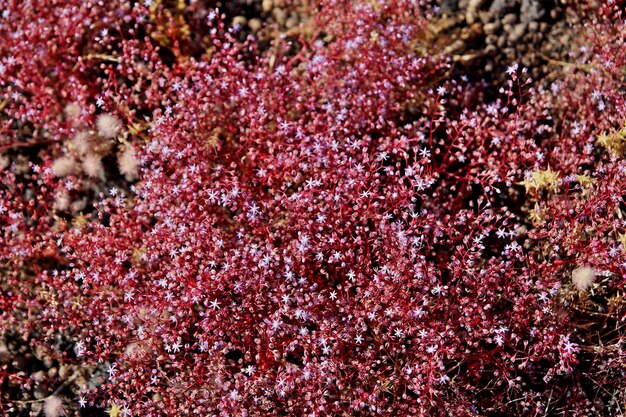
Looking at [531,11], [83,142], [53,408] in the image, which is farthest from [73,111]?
[531,11]

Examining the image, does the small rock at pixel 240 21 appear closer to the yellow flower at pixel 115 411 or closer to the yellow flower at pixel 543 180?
the yellow flower at pixel 543 180

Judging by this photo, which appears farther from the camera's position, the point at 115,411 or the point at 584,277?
the point at 115,411

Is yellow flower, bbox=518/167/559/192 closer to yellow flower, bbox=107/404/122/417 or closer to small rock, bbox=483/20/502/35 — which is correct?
small rock, bbox=483/20/502/35

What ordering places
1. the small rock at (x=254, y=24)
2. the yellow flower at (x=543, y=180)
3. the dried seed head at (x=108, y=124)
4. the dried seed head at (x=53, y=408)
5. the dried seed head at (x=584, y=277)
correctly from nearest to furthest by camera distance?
1. the dried seed head at (x=584, y=277)
2. the yellow flower at (x=543, y=180)
3. the dried seed head at (x=53, y=408)
4. the dried seed head at (x=108, y=124)
5. the small rock at (x=254, y=24)

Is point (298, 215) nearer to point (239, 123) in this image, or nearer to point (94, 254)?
point (239, 123)

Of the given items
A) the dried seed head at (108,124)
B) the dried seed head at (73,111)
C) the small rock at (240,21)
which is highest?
the small rock at (240,21)

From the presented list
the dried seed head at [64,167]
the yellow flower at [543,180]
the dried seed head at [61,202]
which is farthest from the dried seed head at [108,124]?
the yellow flower at [543,180]

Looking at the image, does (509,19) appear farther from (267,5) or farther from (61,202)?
(61,202)
